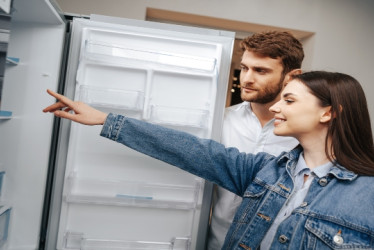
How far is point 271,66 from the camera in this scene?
126 centimetres

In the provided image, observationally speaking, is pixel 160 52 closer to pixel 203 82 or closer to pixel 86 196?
pixel 203 82

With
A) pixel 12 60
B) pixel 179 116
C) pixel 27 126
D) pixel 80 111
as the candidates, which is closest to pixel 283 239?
pixel 179 116

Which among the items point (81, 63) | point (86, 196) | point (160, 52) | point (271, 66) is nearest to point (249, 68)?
point (271, 66)

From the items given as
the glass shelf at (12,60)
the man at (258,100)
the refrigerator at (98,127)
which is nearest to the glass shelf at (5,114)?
the refrigerator at (98,127)

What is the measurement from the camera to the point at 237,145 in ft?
4.26

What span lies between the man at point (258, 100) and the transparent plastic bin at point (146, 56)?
0.70ft

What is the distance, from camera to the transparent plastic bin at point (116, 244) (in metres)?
1.16

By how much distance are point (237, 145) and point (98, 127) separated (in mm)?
569

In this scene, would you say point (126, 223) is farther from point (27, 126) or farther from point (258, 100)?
point (258, 100)

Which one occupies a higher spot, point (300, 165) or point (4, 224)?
point (300, 165)

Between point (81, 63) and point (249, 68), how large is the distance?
2.16 feet

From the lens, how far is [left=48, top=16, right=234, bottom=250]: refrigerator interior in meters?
1.14

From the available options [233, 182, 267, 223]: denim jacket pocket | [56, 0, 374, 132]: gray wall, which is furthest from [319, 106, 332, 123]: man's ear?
[56, 0, 374, 132]: gray wall

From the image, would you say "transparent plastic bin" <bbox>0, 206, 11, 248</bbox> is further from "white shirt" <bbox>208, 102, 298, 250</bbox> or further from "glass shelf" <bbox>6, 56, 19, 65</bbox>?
"white shirt" <bbox>208, 102, 298, 250</bbox>
